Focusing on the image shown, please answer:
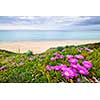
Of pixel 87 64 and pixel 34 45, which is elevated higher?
pixel 34 45

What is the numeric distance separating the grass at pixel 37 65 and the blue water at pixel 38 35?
8 centimetres

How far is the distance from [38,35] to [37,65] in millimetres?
254

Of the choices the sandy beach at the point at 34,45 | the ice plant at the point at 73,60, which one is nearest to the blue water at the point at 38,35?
the sandy beach at the point at 34,45

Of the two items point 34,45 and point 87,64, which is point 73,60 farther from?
point 34,45

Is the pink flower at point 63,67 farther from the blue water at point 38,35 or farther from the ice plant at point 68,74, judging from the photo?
the blue water at point 38,35

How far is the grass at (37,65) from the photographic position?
203 cm

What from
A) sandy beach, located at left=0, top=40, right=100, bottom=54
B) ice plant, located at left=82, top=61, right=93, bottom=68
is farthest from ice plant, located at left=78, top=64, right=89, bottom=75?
sandy beach, located at left=0, top=40, right=100, bottom=54

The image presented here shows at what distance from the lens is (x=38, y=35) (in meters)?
2.11

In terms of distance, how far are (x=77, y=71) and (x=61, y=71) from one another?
13 cm

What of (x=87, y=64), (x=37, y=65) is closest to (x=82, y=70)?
(x=87, y=64)

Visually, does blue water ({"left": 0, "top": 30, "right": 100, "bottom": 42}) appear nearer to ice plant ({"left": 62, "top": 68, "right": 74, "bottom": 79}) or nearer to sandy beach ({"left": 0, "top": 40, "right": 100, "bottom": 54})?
sandy beach ({"left": 0, "top": 40, "right": 100, "bottom": 54})
